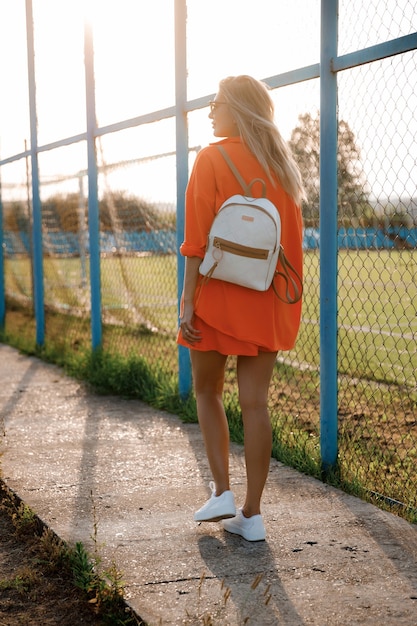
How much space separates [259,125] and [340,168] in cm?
113

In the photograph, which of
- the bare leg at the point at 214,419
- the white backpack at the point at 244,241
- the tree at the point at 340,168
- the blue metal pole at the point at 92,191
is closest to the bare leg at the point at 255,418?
the bare leg at the point at 214,419

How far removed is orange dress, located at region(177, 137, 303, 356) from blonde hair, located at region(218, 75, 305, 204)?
0.04 meters

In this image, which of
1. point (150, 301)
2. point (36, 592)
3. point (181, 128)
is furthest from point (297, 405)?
point (150, 301)

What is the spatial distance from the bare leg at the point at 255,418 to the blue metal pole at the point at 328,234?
3.05 feet

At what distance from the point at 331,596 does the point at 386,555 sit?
18.9 inches

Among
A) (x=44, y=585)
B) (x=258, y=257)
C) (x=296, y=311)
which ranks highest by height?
(x=258, y=257)

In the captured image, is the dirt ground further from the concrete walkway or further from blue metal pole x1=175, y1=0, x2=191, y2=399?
blue metal pole x1=175, y1=0, x2=191, y2=399

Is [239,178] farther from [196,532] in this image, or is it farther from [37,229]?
[37,229]

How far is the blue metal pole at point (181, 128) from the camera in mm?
6125

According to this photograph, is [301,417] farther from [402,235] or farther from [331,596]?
[331,596]

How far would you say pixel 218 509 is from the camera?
12.4ft

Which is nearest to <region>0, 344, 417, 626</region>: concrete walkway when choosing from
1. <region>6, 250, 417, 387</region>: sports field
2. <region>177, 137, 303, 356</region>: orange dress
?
<region>177, 137, 303, 356</region>: orange dress

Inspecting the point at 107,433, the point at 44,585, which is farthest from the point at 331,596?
the point at 107,433

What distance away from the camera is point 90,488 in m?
4.52
